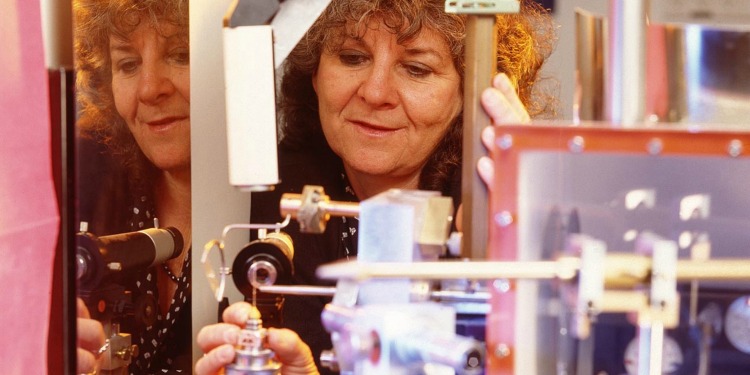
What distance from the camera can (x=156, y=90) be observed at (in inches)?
41.5

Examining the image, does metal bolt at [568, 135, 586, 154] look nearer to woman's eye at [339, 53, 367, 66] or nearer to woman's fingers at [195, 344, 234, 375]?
woman's fingers at [195, 344, 234, 375]

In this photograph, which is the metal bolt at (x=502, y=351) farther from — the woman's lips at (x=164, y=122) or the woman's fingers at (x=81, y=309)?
the woman's lips at (x=164, y=122)

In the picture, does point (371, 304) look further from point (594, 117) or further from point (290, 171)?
point (290, 171)

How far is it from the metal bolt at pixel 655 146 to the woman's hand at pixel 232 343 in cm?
35

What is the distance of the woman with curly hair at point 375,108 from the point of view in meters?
1.28

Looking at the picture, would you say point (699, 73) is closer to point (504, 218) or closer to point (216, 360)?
point (504, 218)

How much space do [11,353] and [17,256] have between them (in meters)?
0.10

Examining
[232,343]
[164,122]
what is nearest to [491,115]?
[232,343]

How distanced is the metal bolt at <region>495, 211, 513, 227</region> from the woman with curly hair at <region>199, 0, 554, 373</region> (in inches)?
28.0

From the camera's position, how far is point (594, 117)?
21.8 inches

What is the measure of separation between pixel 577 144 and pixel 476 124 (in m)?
0.13

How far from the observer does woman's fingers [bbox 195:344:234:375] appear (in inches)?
28.1

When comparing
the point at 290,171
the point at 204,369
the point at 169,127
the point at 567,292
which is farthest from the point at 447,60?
the point at 567,292

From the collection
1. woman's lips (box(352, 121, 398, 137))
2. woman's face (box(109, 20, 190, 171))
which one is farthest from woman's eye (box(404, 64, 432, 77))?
woman's face (box(109, 20, 190, 171))
